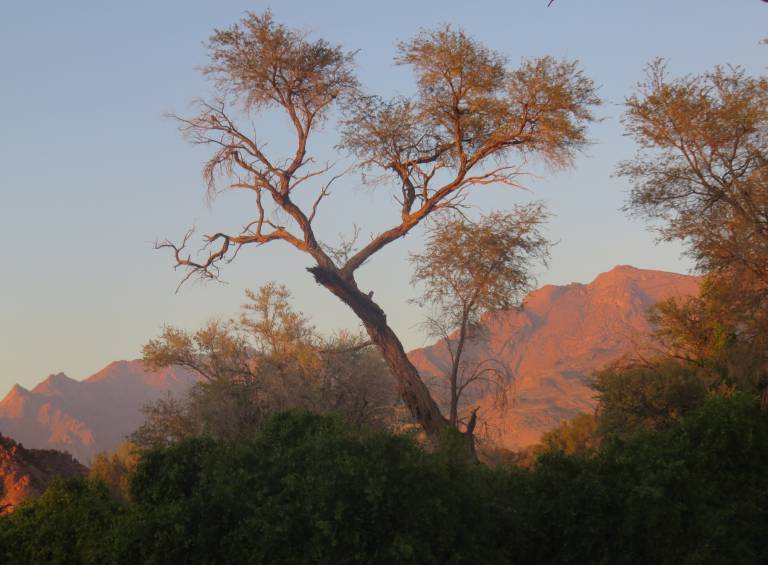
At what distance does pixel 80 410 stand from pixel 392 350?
12923 cm

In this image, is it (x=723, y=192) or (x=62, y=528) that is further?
(x=723, y=192)

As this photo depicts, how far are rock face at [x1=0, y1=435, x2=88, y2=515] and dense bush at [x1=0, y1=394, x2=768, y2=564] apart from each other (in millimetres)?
15629

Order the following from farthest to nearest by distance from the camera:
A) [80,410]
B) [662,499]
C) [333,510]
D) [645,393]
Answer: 1. [80,410]
2. [645,393]
3. [662,499]
4. [333,510]

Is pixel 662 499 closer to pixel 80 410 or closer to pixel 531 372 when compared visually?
pixel 531 372

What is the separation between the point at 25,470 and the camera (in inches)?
1143

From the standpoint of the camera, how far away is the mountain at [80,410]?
127 m

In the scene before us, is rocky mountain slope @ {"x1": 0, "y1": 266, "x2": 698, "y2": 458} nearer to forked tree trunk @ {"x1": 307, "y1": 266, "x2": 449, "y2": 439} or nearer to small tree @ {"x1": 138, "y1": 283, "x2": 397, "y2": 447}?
small tree @ {"x1": 138, "y1": 283, "x2": 397, "y2": 447}

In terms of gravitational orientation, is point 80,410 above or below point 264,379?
above

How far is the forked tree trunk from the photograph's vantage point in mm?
20750

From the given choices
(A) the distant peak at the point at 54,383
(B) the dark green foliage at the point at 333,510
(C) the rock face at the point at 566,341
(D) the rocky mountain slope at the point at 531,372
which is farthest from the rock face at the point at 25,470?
(A) the distant peak at the point at 54,383

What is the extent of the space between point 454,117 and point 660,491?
44.4 feet

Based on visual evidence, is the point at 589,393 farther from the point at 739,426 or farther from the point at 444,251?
the point at 739,426

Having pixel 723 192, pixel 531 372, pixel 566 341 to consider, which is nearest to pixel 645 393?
pixel 723 192

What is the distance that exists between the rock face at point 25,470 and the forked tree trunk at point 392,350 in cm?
1157
